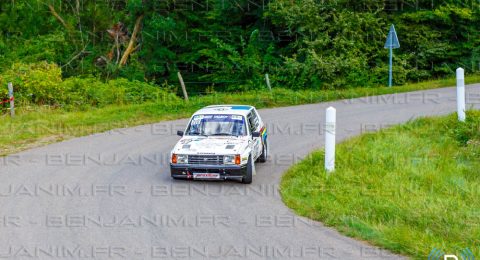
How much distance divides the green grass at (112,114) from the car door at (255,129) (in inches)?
247

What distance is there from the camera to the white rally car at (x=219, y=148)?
13203 mm

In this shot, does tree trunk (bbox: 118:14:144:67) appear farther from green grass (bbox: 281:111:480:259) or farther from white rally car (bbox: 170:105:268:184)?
white rally car (bbox: 170:105:268:184)

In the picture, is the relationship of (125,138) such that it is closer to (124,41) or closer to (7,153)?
(7,153)

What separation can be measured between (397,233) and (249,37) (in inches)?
1121

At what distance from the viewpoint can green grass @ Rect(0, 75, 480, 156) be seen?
1916 cm

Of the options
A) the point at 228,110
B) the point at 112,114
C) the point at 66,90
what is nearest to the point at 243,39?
the point at 66,90

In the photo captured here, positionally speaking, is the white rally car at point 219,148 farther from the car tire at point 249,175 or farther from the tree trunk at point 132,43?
the tree trunk at point 132,43

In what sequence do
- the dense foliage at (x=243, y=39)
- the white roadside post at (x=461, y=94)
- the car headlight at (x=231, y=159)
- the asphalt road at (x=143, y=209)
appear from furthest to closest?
the dense foliage at (x=243, y=39) < the white roadside post at (x=461, y=94) < the car headlight at (x=231, y=159) < the asphalt road at (x=143, y=209)

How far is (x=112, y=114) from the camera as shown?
74.5 feet

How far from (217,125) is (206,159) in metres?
1.60

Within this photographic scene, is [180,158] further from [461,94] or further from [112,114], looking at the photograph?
[112,114]

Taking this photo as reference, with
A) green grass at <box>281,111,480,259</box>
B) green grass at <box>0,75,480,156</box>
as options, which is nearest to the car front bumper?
green grass at <box>281,111,480,259</box>

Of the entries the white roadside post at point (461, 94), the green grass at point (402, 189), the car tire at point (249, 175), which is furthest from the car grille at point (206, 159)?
the white roadside post at point (461, 94)

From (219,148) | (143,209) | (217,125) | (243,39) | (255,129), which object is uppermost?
(243,39)
